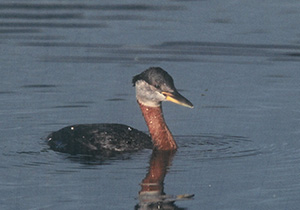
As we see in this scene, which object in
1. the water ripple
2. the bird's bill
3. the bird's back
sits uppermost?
the bird's bill

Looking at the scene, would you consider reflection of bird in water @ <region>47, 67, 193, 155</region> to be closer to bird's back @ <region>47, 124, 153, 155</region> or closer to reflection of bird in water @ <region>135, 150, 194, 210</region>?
bird's back @ <region>47, 124, 153, 155</region>

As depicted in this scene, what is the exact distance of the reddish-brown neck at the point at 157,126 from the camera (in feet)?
53.2

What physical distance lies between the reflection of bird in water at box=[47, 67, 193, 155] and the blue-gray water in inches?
12.7

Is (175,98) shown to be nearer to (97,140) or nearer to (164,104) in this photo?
(97,140)

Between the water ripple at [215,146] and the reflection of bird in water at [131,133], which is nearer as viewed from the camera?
the water ripple at [215,146]

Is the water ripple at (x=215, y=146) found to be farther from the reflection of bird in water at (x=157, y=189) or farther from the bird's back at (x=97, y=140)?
the bird's back at (x=97, y=140)

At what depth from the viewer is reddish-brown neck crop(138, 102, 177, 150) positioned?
16.2m

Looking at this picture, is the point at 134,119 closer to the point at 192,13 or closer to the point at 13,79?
the point at 13,79

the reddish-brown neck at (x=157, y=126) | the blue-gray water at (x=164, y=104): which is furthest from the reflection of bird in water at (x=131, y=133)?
the blue-gray water at (x=164, y=104)

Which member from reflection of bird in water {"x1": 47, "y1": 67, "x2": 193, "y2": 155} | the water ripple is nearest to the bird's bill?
reflection of bird in water {"x1": 47, "y1": 67, "x2": 193, "y2": 155}

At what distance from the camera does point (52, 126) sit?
56.5 feet

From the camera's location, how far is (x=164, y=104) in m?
19.4

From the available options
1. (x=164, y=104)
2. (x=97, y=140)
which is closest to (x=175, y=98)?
(x=97, y=140)

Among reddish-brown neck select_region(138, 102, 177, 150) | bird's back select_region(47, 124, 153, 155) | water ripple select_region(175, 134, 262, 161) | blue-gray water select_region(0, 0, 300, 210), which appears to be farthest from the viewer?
reddish-brown neck select_region(138, 102, 177, 150)
